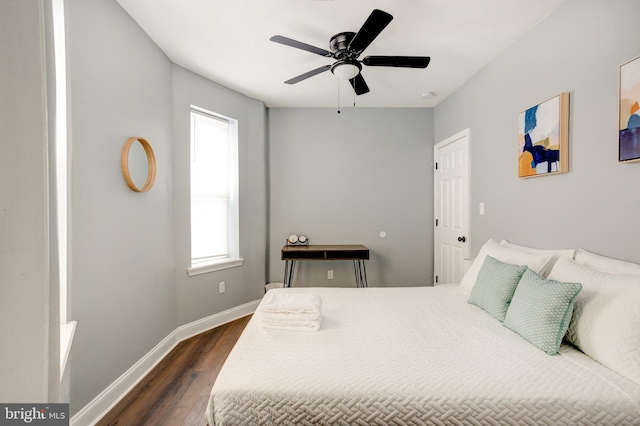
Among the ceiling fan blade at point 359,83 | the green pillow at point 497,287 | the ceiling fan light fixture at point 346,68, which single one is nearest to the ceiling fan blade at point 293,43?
the ceiling fan light fixture at point 346,68

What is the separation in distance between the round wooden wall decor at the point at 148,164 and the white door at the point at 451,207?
2.97 m

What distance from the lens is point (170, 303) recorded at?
252 centimetres

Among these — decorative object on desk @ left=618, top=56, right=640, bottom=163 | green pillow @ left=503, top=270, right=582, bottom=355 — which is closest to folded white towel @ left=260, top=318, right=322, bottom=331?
green pillow @ left=503, top=270, right=582, bottom=355

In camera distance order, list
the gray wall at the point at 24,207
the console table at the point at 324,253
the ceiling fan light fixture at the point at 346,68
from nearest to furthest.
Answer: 1. the gray wall at the point at 24,207
2. the ceiling fan light fixture at the point at 346,68
3. the console table at the point at 324,253

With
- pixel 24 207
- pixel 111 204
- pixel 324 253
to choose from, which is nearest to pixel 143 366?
pixel 111 204

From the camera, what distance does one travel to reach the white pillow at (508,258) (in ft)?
5.58

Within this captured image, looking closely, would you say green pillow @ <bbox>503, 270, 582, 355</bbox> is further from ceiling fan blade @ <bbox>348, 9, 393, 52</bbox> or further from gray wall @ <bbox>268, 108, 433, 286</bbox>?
gray wall @ <bbox>268, 108, 433, 286</bbox>

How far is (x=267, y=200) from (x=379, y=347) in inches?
105

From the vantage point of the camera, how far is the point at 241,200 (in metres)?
3.25

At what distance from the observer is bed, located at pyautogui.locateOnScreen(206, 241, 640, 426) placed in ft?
3.24

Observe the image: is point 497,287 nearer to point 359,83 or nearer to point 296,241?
point 359,83

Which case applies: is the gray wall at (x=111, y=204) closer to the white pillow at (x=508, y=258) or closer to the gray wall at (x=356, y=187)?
the gray wall at (x=356, y=187)

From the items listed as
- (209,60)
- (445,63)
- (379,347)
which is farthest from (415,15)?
(379,347)

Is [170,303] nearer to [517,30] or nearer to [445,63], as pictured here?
[445,63]
